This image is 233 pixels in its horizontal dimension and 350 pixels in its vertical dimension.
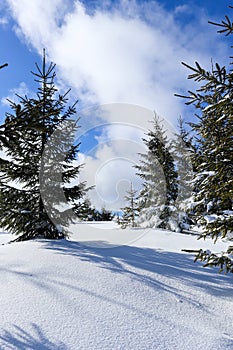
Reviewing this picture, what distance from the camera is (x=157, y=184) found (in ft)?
57.9

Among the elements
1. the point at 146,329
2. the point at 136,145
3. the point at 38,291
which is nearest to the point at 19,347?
the point at 38,291

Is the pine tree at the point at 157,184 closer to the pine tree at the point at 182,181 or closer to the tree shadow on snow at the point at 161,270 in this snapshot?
the pine tree at the point at 182,181

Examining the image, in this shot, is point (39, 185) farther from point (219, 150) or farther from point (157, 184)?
point (157, 184)

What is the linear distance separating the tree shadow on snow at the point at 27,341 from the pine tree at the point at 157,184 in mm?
14606

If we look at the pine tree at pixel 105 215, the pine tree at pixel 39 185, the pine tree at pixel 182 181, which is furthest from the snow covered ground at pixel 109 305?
the pine tree at pixel 105 215

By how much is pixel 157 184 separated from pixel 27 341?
622 inches

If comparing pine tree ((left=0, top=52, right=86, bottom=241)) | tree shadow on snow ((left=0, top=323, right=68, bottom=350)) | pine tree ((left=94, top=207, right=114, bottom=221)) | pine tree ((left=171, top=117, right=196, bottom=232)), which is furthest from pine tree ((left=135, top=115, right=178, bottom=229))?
pine tree ((left=94, top=207, right=114, bottom=221))

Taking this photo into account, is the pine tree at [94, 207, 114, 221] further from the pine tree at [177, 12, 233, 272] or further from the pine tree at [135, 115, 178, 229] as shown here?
the pine tree at [177, 12, 233, 272]

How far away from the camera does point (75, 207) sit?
915 centimetres

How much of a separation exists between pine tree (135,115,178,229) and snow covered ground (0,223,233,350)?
1142 cm

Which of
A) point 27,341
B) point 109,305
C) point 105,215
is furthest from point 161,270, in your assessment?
point 105,215

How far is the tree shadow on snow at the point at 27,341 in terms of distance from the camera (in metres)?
2.40

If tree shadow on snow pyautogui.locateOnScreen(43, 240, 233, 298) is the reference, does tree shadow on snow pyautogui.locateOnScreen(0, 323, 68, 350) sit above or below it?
below

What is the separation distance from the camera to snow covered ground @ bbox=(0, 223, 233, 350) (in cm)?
260
